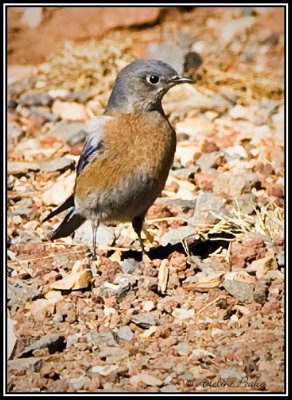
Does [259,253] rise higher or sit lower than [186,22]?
lower

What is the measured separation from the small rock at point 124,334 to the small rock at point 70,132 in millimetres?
3803

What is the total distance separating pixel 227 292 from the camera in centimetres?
702

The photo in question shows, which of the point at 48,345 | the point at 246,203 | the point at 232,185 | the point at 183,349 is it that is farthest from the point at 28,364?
the point at 232,185

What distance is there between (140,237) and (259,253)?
102cm

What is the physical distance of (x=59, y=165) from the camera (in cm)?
934

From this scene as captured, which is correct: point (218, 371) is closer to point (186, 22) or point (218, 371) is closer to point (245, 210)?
point (245, 210)

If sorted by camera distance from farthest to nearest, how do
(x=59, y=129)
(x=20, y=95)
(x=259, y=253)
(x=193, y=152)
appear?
(x=20, y=95) → (x=59, y=129) → (x=193, y=152) → (x=259, y=253)

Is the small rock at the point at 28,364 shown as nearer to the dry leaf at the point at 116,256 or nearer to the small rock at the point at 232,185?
the dry leaf at the point at 116,256

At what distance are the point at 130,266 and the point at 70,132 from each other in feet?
10.0

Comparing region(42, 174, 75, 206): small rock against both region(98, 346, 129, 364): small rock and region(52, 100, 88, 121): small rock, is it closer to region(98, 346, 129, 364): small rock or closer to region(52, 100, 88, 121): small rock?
region(52, 100, 88, 121): small rock

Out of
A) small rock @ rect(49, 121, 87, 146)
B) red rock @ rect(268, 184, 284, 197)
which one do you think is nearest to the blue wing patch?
red rock @ rect(268, 184, 284, 197)

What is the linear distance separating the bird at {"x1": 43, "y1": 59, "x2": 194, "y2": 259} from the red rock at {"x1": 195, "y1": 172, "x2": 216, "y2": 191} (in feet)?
4.39

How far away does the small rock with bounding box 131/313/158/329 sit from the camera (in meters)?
6.56

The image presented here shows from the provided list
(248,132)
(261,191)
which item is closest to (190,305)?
(261,191)
